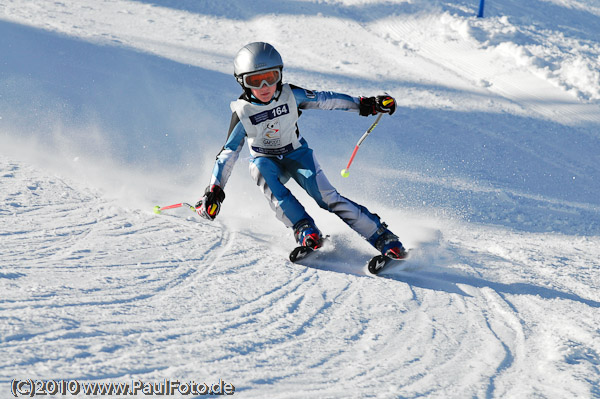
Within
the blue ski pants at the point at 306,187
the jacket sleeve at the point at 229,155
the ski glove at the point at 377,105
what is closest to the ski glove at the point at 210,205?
the jacket sleeve at the point at 229,155

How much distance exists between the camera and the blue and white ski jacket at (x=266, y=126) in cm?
485

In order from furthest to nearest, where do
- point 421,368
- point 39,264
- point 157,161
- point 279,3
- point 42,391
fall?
point 279,3 < point 157,161 < point 39,264 < point 421,368 < point 42,391

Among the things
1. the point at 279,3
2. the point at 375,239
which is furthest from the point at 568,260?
the point at 279,3

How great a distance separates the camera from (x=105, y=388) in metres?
2.70

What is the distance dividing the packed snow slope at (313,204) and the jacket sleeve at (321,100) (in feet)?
3.52

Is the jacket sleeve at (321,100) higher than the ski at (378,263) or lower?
higher

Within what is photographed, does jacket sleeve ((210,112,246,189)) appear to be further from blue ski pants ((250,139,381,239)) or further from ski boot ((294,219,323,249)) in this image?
ski boot ((294,219,323,249))

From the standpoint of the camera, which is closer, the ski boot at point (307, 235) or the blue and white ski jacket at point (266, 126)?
the ski boot at point (307, 235)

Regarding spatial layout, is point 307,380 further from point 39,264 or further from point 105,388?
point 39,264

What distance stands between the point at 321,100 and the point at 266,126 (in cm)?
55

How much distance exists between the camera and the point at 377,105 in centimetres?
518

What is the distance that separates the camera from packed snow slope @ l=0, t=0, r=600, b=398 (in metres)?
3.16

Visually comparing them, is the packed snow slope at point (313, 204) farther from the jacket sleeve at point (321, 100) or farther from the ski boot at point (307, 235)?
the jacket sleeve at point (321, 100)

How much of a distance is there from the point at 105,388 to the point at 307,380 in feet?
3.03
